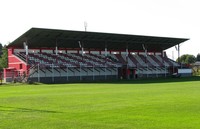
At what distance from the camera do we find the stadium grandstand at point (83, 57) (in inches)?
2825

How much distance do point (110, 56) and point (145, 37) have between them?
356 inches

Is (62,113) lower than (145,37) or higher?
lower

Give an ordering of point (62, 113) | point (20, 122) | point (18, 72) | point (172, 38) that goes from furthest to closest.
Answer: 1. point (172, 38)
2. point (18, 72)
3. point (62, 113)
4. point (20, 122)

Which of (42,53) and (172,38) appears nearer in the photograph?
(42,53)

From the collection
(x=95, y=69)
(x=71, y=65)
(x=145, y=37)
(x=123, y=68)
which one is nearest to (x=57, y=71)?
(x=71, y=65)

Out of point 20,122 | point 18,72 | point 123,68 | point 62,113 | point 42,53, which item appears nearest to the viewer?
point 20,122

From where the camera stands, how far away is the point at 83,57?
3287 inches

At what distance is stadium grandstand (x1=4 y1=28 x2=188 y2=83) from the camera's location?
7175cm

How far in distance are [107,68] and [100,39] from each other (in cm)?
632

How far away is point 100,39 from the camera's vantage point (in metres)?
81.4

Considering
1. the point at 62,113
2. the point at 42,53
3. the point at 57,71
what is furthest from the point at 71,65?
the point at 62,113

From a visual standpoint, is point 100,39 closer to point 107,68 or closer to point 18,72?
point 107,68

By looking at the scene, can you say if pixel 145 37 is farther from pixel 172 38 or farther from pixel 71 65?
pixel 71 65

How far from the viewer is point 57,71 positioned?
74.1 metres
